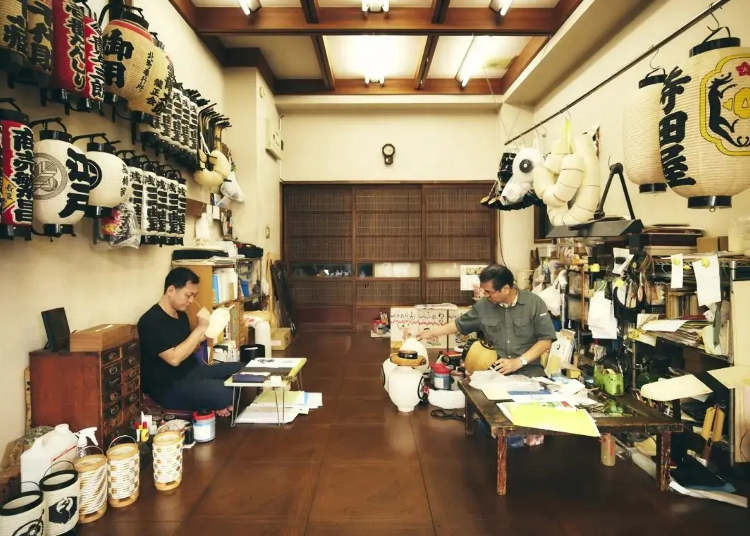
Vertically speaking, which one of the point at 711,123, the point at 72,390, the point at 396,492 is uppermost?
the point at 711,123

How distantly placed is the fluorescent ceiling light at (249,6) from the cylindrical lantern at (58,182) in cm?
271

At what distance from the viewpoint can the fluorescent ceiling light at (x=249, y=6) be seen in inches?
169

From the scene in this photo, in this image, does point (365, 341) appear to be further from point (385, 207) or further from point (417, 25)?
point (417, 25)

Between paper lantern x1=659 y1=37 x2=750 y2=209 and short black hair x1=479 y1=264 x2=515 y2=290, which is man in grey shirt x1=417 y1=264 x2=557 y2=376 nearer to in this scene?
short black hair x1=479 y1=264 x2=515 y2=290

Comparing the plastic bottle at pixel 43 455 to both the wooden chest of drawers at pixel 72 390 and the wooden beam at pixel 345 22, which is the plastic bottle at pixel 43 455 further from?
the wooden beam at pixel 345 22

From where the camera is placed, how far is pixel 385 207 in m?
7.14

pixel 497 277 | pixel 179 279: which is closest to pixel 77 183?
pixel 179 279

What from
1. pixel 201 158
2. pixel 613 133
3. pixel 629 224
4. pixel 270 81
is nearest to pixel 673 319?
pixel 629 224

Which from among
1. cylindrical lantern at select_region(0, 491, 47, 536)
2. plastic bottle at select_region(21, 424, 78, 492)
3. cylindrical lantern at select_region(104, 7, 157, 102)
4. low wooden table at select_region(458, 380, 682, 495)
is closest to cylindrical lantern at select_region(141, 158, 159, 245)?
cylindrical lantern at select_region(104, 7, 157, 102)

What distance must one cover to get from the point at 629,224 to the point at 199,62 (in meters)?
4.37

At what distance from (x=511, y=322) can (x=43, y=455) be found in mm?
2853

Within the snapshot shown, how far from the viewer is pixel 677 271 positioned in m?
2.82

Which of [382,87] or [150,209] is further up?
[382,87]

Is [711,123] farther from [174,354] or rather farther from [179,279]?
[174,354]
